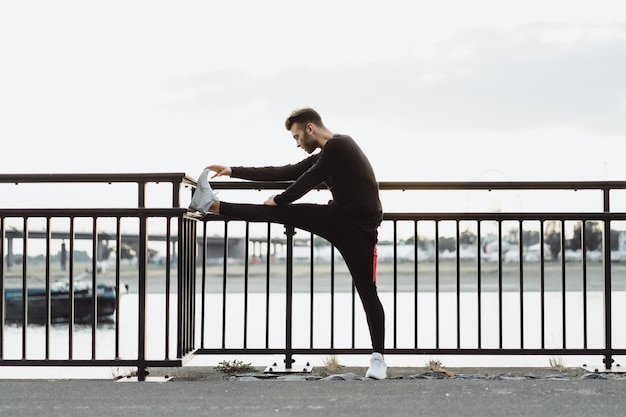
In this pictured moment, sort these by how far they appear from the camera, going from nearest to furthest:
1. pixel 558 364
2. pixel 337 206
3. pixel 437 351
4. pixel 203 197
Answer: pixel 203 197 < pixel 337 206 < pixel 437 351 < pixel 558 364

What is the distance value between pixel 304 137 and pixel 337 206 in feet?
1.50

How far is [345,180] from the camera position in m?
4.85

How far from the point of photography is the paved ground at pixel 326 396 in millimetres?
3895

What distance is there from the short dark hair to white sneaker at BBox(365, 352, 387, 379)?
55.1 inches

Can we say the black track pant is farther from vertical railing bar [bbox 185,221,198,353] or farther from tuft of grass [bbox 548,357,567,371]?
tuft of grass [bbox 548,357,567,371]

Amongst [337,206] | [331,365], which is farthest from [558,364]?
[337,206]

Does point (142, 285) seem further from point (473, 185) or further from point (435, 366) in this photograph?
point (473, 185)

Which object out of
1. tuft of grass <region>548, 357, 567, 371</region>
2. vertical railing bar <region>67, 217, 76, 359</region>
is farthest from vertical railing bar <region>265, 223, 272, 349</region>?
tuft of grass <region>548, 357, 567, 371</region>

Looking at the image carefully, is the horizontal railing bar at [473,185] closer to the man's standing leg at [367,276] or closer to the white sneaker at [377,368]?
the man's standing leg at [367,276]

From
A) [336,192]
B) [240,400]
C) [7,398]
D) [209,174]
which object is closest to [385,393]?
[240,400]

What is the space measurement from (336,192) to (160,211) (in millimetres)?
1064

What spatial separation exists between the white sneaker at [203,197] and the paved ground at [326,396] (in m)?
0.99

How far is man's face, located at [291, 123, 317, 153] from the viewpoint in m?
4.99

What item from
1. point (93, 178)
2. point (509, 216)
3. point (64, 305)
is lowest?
point (64, 305)
